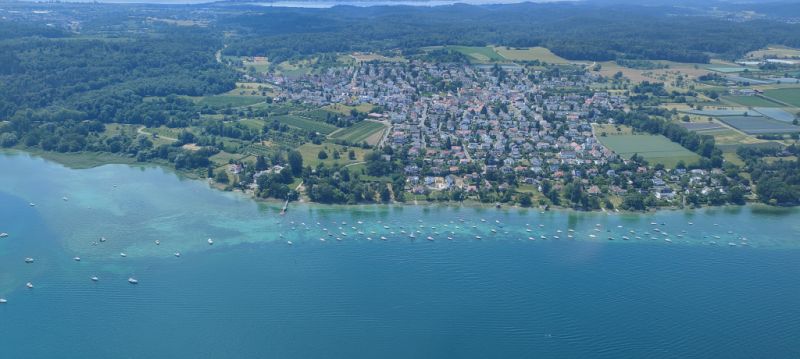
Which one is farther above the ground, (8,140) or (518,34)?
(518,34)

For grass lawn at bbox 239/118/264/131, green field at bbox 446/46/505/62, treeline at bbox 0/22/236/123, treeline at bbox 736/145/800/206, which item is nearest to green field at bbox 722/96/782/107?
treeline at bbox 736/145/800/206

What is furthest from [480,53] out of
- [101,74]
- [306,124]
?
[101,74]

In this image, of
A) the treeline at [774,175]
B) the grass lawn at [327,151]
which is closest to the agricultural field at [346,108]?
the grass lawn at [327,151]

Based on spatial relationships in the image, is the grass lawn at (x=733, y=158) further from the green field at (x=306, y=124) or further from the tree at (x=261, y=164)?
the tree at (x=261, y=164)

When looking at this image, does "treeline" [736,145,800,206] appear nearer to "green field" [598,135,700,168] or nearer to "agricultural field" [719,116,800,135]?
"green field" [598,135,700,168]

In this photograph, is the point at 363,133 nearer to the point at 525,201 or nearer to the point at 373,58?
the point at 525,201
